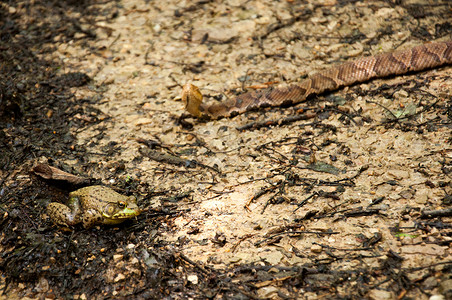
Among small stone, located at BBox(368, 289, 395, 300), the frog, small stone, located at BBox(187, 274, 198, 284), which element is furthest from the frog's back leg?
small stone, located at BBox(368, 289, 395, 300)

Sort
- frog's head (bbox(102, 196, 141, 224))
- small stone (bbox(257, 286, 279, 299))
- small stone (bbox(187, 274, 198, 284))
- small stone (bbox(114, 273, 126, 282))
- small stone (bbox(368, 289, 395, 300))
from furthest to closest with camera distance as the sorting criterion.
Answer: frog's head (bbox(102, 196, 141, 224)), small stone (bbox(114, 273, 126, 282)), small stone (bbox(187, 274, 198, 284)), small stone (bbox(257, 286, 279, 299)), small stone (bbox(368, 289, 395, 300))

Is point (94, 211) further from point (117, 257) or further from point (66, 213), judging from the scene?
point (117, 257)

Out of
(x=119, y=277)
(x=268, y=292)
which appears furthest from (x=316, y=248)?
(x=119, y=277)

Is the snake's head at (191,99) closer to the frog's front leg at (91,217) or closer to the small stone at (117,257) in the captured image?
the frog's front leg at (91,217)

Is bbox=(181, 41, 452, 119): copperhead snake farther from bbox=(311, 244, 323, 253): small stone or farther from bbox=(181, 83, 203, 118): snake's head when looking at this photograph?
bbox=(311, 244, 323, 253): small stone

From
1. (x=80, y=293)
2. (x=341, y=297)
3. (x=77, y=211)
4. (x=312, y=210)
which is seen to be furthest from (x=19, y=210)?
(x=341, y=297)

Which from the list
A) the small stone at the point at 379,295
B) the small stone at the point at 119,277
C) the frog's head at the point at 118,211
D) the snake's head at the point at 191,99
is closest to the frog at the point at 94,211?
the frog's head at the point at 118,211

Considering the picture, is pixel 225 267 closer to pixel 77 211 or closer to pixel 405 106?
pixel 77 211
